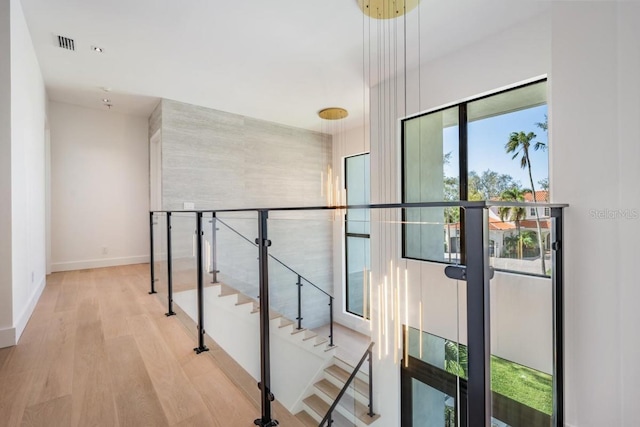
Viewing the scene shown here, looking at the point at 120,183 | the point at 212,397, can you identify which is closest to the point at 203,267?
the point at 212,397

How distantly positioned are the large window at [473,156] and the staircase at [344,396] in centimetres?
142

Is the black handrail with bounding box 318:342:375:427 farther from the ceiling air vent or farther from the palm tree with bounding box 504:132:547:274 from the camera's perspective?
the ceiling air vent

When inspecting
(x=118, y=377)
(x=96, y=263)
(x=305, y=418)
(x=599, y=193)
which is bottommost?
(x=305, y=418)

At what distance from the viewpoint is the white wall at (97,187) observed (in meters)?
5.13

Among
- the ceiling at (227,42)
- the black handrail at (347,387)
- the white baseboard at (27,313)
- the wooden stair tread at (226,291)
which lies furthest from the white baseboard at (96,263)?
the black handrail at (347,387)

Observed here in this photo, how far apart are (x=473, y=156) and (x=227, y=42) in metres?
2.87

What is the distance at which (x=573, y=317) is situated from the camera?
157 centimetres

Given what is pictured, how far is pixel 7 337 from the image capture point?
2.40 metres

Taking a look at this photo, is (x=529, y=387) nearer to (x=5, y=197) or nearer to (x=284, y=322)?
(x=284, y=322)

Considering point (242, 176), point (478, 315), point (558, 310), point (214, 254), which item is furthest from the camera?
point (242, 176)

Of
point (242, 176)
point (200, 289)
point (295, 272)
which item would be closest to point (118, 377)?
point (200, 289)

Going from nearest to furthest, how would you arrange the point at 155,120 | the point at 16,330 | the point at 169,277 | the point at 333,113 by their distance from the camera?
the point at 16,330, the point at 169,277, the point at 155,120, the point at 333,113

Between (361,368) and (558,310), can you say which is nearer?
(558,310)

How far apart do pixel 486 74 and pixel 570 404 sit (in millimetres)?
2808
